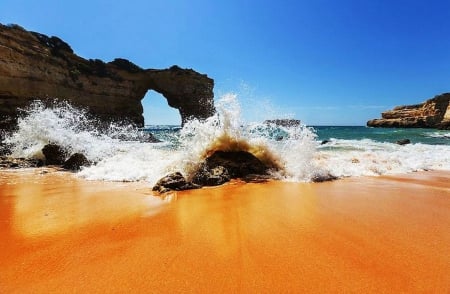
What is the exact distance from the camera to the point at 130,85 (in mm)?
37688

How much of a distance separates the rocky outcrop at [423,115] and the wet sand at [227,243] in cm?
5329

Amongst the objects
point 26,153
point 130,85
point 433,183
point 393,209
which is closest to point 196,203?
point 393,209

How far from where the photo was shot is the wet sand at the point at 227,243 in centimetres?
161

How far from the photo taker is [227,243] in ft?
7.10

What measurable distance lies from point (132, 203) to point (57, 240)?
47.8 inches

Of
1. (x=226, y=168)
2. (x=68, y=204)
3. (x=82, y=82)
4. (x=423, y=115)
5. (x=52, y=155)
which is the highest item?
(x=82, y=82)

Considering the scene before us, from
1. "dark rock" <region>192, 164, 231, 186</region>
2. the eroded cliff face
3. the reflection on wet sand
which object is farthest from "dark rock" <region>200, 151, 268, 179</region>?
the reflection on wet sand

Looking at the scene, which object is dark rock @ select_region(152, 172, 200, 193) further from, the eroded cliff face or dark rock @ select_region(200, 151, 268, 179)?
the eroded cliff face

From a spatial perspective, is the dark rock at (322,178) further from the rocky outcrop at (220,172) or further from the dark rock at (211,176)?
the dark rock at (211,176)

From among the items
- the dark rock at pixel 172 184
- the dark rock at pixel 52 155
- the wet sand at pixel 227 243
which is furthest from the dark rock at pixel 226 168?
the dark rock at pixel 52 155

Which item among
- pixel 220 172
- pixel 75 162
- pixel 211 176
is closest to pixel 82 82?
pixel 75 162

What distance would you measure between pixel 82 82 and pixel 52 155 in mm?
24708

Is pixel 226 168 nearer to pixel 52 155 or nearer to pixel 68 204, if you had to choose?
pixel 68 204

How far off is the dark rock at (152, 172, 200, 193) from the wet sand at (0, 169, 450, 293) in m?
0.35
